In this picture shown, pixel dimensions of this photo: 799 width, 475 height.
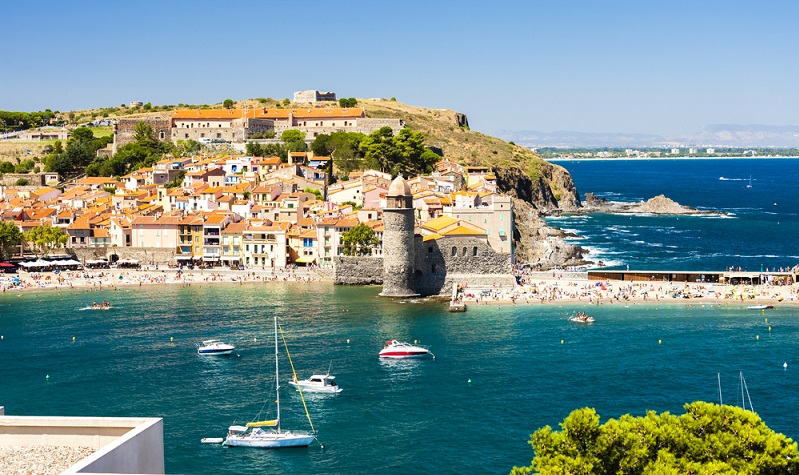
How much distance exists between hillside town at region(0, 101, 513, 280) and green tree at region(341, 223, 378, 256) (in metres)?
0.38

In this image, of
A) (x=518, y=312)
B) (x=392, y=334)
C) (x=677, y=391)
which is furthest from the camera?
(x=518, y=312)

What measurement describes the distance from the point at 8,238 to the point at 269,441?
49.0 m

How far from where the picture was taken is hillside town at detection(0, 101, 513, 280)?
67.9m

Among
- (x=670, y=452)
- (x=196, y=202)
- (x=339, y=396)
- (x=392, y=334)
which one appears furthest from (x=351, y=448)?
(x=196, y=202)

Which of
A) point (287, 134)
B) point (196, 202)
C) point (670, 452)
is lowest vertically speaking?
point (670, 452)

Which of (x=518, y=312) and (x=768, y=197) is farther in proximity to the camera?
(x=768, y=197)

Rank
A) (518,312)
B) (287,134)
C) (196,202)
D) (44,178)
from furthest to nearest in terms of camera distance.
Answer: (287,134) < (44,178) < (196,202) < (518,312)

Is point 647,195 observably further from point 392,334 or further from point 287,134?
point 392,334

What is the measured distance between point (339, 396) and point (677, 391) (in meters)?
13.5

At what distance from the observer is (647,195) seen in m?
156

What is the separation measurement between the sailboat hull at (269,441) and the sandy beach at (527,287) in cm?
2573

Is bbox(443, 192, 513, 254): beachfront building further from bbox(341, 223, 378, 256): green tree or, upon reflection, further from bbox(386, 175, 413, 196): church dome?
bbox(386, 175, 413, 196): church dome

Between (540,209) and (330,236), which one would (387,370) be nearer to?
(330,236)

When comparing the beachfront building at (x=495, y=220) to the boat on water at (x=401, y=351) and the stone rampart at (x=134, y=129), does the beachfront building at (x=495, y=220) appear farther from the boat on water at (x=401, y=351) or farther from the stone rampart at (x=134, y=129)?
the stone rampart at (x=134, y=129)
